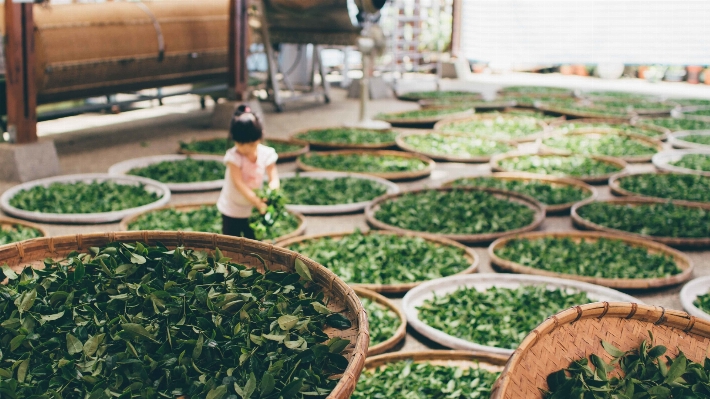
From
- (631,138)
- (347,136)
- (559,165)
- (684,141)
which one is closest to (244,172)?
(559,165)

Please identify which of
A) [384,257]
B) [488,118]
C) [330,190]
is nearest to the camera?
[384,257]

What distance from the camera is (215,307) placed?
5.68 feet

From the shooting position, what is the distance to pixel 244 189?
3.35m

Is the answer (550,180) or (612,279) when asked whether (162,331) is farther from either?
(550,180)

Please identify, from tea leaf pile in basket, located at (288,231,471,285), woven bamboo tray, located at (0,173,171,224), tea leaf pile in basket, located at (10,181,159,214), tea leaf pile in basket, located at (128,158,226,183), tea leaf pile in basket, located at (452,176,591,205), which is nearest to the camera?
tea leaf pile in basket, located at (288,231,471,285)

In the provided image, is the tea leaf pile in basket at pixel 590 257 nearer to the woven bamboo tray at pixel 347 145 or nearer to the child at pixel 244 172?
the child at pixel 244 172

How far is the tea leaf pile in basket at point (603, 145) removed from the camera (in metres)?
6.44

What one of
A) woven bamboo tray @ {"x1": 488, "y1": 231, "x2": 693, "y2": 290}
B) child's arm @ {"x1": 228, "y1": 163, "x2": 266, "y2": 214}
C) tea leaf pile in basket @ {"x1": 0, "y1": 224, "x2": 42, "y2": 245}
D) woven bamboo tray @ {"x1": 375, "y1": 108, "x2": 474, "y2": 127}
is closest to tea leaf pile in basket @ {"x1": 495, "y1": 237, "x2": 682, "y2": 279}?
woven bamboo tray @ {"x1": 488, "y1": 231, "x2": 693, "y2": 290}

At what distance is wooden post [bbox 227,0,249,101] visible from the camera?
7055 millimetres

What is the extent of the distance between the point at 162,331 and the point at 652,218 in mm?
3477

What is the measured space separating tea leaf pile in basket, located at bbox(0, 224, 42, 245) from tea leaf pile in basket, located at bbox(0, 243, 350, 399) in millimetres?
1982

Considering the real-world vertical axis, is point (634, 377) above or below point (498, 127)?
below

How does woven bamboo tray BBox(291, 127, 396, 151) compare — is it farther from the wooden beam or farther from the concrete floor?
the wooden beam

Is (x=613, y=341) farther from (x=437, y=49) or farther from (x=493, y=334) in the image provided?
(x=437, y=49)
